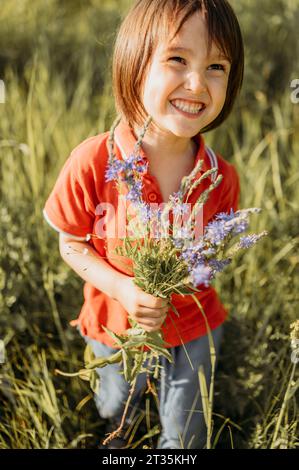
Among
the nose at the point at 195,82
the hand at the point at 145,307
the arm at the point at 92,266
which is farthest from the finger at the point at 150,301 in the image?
the nose at the point at 195,82

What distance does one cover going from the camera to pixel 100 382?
5.18ft

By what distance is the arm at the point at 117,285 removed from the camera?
4.00ft

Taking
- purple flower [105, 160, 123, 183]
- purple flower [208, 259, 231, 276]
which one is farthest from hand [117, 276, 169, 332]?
purple flower [105, 160, 123, 183]

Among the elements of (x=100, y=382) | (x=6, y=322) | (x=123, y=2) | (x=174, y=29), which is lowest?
(x=100, y=382)

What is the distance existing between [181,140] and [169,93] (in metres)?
0.19

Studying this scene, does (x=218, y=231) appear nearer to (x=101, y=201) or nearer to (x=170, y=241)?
(x=170, y=241)

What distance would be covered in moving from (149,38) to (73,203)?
42cm

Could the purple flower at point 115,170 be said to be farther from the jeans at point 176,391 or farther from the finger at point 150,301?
the jeans at point 176,391

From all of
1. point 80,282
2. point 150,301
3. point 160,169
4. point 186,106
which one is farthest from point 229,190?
point 80,282

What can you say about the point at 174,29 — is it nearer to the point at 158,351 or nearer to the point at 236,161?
the point at 158,351

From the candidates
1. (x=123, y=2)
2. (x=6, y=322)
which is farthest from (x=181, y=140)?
(x=123, y=2)

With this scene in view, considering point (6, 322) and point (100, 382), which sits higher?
point (6, 322)

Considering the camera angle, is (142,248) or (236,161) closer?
(142,248)
